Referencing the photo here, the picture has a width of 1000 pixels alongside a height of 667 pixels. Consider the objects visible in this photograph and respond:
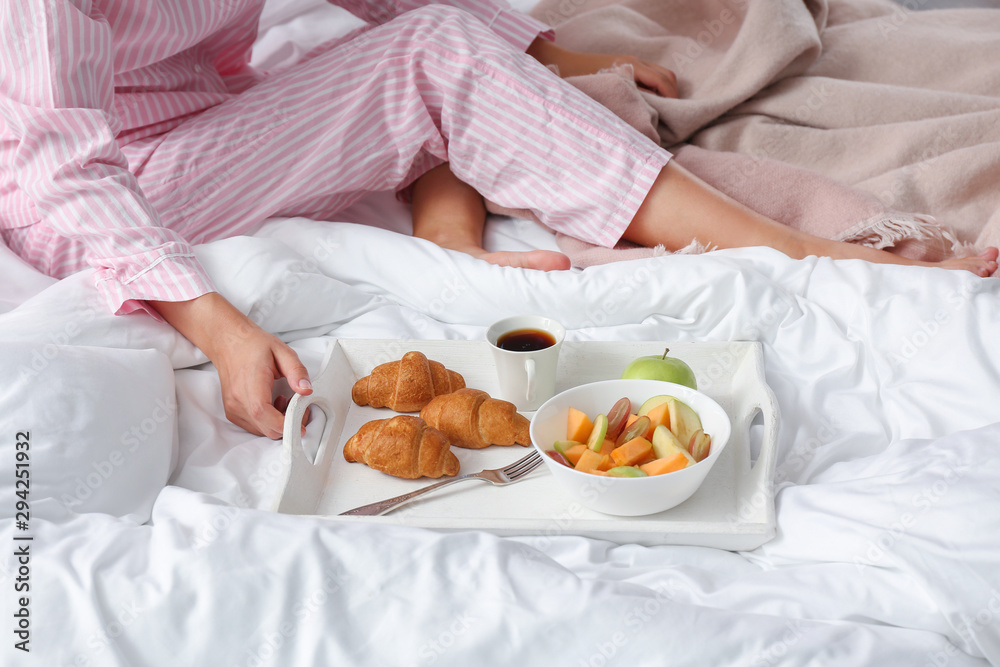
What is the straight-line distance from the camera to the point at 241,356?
2.83 feet

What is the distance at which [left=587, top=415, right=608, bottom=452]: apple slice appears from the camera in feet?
2.32

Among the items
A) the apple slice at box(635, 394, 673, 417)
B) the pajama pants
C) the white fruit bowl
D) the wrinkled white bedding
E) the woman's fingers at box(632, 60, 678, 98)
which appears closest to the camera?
the wrinkled white bedding

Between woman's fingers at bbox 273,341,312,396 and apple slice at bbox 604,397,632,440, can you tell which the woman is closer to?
woman's fingers at bbox 273,341,312,396

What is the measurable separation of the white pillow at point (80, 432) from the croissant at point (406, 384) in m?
0.20

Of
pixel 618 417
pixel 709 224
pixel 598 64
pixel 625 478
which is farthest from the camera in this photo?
pixel 598 64

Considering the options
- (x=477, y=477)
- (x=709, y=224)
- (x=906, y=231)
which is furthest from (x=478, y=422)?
(x=906, y=231)

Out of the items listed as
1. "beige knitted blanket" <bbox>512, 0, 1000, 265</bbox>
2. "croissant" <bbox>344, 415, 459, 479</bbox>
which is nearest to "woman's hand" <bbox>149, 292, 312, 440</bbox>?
"croissant" <bbox>344, 415, 459, 479</bbox>

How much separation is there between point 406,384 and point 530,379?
0.43 ft

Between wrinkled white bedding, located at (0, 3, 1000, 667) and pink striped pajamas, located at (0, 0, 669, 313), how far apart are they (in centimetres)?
15

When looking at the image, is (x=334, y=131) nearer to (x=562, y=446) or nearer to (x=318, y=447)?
(x=318, y=447)

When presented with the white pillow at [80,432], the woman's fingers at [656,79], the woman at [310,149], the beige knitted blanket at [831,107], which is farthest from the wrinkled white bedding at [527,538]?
the woman's fingers at [656,79]

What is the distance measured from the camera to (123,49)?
107 centimetres

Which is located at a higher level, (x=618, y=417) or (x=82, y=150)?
(x=82, y=150)

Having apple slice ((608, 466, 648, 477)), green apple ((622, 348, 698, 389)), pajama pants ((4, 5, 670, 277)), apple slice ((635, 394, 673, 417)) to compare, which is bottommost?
green apple ((622, 348, 698, 389))
